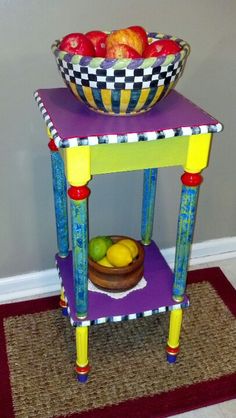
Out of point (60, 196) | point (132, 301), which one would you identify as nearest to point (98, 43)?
point (60, 196)

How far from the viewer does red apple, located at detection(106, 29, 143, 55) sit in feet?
3.22

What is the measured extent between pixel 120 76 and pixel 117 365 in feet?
2.79

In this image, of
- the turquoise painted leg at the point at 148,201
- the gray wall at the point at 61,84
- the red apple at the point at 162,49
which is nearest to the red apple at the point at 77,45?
the red apple at the point at 162,49

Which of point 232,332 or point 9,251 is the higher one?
point 9,251

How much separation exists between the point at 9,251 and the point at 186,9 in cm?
92

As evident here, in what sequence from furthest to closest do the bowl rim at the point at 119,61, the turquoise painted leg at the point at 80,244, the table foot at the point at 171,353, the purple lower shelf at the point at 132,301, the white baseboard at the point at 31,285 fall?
the white baseboard at the point at 31,285 → the table foot at the point at 171,353 → the purple lower shelf at the point at 132,301 → the turquoise painted leg at the point at 80,244 → the bowl rim at the point at 119,61

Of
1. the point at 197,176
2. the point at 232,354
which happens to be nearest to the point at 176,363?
the point at 232,354

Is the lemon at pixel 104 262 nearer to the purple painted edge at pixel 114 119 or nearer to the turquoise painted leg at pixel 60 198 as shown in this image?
the turquoise painted leg at pixel 60 198

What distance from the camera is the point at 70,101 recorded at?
1.16 m

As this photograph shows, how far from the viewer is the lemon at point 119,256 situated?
1.26 meters

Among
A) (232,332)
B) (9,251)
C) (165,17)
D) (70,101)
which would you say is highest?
(165,17)

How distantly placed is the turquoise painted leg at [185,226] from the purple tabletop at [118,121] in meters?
0.13

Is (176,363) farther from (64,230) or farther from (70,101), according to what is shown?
(70,101)

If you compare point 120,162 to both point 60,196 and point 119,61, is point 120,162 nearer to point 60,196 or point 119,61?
point 119,61
